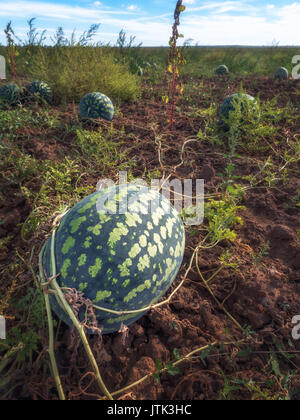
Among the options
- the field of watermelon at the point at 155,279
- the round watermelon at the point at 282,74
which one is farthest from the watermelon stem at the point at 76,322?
the round watermelon at the point at 282,74

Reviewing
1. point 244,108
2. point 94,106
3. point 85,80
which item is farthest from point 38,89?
point 244,108

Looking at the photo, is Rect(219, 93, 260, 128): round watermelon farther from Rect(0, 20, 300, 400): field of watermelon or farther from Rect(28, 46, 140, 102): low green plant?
Rect(28, 46, 140, 102): low green plant

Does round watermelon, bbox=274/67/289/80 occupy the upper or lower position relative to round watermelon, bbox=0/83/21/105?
upper

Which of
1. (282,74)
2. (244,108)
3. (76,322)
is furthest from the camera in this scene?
(282,74)

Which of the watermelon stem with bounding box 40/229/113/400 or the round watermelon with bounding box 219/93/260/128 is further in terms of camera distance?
the round watermelon with bounding box 219/93/260/128

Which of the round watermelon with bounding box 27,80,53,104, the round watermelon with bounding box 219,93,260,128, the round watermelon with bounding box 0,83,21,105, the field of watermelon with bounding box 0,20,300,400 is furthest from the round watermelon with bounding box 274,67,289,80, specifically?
the round watermelon with bounding box 0,83,21,105

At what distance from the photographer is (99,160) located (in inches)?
144

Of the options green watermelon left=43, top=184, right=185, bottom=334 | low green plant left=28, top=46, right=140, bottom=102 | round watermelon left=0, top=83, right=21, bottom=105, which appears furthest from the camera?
low green plant left=28, top=46, right=140, bottom=102

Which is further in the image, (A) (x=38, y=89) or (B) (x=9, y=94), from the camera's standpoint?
(A) (x=38, y=89)

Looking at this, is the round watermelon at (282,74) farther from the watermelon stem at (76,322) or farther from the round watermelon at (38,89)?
the watermelon stem at (76,322)

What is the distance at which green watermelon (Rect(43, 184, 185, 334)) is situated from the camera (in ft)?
5.38

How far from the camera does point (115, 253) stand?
5.42 ft

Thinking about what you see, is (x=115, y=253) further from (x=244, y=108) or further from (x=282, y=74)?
(x=282, y=74)
